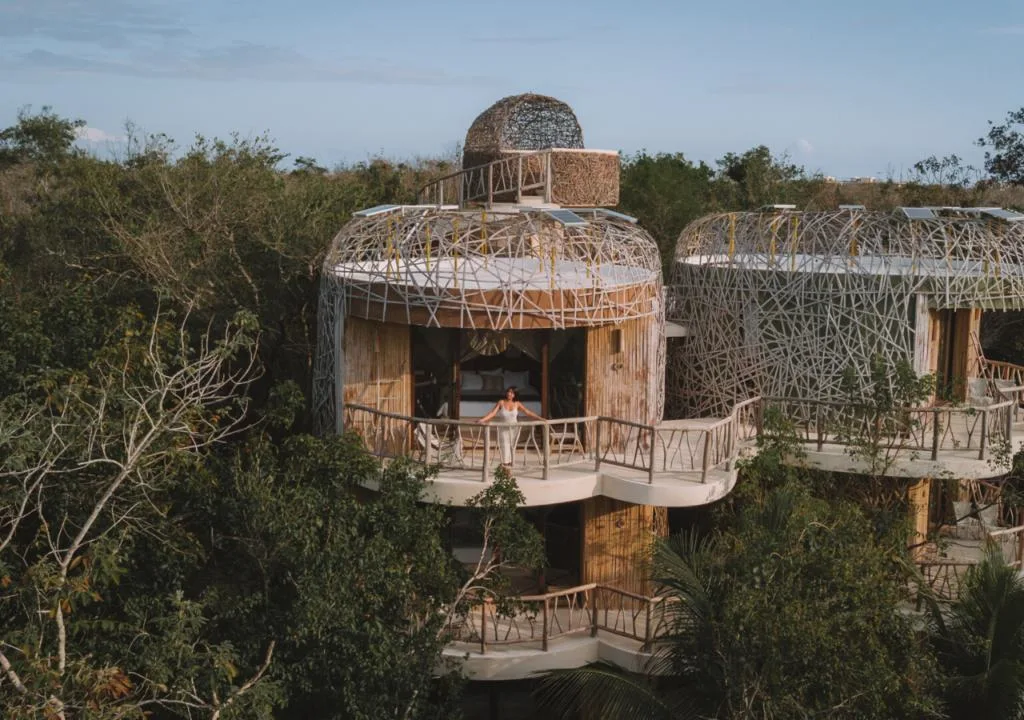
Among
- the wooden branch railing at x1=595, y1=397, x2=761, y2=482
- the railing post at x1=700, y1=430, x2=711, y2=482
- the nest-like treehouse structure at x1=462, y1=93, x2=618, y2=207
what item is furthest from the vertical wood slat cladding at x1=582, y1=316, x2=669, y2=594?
the nest-like treehouse structure at x1=462, y1=93, x2=618, y2=207

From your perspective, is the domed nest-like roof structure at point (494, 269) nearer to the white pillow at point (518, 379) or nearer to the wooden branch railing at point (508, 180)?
the white pillow at point (518, 379)

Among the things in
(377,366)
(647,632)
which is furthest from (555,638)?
(377,366)

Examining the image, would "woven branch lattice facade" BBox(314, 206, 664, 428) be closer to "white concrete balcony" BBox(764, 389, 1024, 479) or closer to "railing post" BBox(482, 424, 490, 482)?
"railing post" BBox(482, 424, 490, 482)

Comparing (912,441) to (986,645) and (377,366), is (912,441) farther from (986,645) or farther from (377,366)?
(377,366)

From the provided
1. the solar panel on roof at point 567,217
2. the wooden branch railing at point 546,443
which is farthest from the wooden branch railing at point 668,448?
the solar panel on roof at point 567,217

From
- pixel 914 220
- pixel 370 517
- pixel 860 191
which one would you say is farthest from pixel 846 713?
pixel 860 191

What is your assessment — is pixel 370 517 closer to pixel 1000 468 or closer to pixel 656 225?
pixel 1000 468

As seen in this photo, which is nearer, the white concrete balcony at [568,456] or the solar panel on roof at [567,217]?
the white concrete balcony at [568,456]
